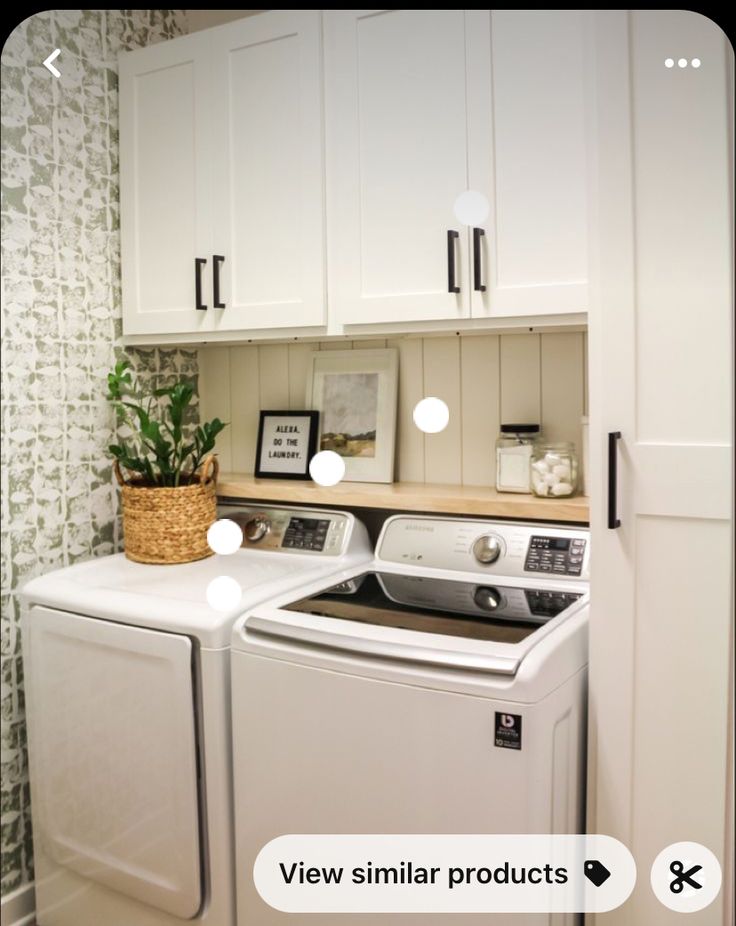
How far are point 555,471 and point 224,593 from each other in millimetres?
809

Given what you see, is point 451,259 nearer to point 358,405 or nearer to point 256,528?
point 358,405

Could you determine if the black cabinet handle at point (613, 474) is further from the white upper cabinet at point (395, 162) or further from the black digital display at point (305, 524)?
the black digital display at point (305, 524)

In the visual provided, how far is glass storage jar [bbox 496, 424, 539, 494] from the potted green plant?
29.8 inches

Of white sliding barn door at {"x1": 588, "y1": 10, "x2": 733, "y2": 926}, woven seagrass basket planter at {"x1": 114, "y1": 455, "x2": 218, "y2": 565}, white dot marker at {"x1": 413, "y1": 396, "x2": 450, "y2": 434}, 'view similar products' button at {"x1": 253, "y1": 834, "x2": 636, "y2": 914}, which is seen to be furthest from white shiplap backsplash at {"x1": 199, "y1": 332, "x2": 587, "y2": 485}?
'view similar products' button at {"x1": 253, "y1": 834, "x2": 636, "y2": 914}

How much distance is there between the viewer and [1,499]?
6.41ft

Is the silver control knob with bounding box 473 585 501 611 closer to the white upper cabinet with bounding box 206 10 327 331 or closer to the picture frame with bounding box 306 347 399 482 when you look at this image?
the picture frame with bounding box 306 347 399 482

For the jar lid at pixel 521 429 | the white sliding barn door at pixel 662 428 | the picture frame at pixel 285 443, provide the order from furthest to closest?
the picture frame at pixel 285 443 < the jar lid at pixel 521 429 < the white sliding barn door at pixel 662 428

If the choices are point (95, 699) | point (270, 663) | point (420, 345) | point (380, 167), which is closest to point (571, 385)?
point (420, 345)

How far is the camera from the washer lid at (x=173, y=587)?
166cm

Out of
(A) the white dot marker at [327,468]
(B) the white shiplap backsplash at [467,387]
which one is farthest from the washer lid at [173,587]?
(B) the white shiplap backsplash at [467,387]

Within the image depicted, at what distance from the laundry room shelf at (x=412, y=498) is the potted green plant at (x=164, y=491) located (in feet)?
0.47

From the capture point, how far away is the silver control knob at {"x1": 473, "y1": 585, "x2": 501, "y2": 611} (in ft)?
5.42

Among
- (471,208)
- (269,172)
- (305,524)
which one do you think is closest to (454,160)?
(471,208)

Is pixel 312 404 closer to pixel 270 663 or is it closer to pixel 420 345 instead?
pixel 420 345
